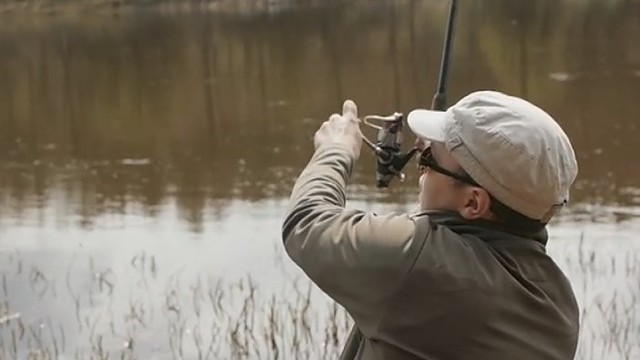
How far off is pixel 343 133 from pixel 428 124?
204 millimetres

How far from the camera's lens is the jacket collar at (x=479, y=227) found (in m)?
1.65

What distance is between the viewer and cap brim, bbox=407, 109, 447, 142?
1.69 meters

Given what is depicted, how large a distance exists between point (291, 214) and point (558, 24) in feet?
79.8

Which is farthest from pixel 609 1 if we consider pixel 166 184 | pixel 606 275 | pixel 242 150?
pixel 606 275

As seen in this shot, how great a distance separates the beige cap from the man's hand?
22 centimetres

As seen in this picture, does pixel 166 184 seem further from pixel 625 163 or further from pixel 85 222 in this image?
pixel 625 163

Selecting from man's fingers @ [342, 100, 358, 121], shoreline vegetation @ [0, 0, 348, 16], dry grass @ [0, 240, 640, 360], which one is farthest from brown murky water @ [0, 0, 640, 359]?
man's fingers @ [342, 100, 358, 121]

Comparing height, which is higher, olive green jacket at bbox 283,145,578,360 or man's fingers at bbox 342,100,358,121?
man's fingers at bbox 342,100,358,121

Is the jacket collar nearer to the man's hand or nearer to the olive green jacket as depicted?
the olive green jacket

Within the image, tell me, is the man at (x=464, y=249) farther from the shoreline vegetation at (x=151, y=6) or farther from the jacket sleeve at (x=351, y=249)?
the shoreline vegetation at (x=151, y=6)

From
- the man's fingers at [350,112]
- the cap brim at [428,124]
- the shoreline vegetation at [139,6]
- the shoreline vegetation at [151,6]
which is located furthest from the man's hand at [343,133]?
the shoreline vegetation at [139,6]

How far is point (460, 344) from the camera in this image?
1609 millimetres

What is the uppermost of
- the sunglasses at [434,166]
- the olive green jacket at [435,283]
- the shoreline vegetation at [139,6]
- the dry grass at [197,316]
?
the sunglasses at [434,166]

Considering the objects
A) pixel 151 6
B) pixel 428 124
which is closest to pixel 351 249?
pixel 428 124
